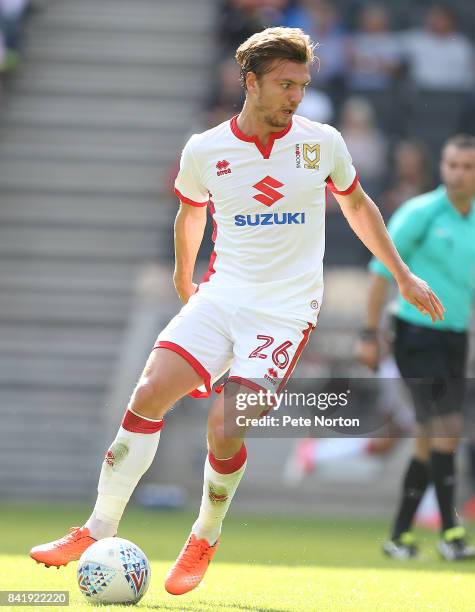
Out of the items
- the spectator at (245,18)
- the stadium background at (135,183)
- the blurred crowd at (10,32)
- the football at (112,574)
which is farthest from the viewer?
the blurred crowd at (10,32)

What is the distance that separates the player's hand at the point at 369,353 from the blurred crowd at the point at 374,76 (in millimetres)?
5395

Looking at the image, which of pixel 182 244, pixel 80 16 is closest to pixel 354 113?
pixel 80 16

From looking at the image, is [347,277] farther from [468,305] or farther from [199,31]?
[199,31]

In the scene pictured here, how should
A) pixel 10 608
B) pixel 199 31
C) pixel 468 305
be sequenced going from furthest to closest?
1. pixel 199 31
2. pixel 468 305
3. pixel 10 608

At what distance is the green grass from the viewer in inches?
236

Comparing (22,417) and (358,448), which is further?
(22,417)

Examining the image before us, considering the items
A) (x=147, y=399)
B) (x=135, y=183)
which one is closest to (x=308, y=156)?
(x=147, y=399)

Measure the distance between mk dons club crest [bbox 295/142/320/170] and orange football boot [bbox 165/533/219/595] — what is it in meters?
1.77

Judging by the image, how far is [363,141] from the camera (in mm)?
14203

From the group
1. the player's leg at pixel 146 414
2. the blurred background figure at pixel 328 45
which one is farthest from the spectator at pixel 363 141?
the player's leg at pixel 146 414

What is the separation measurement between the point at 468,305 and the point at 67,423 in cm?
578

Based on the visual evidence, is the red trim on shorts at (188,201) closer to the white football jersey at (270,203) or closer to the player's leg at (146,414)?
the white football jersey at (270,203)

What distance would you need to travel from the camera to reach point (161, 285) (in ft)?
42.8

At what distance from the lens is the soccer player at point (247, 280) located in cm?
598
